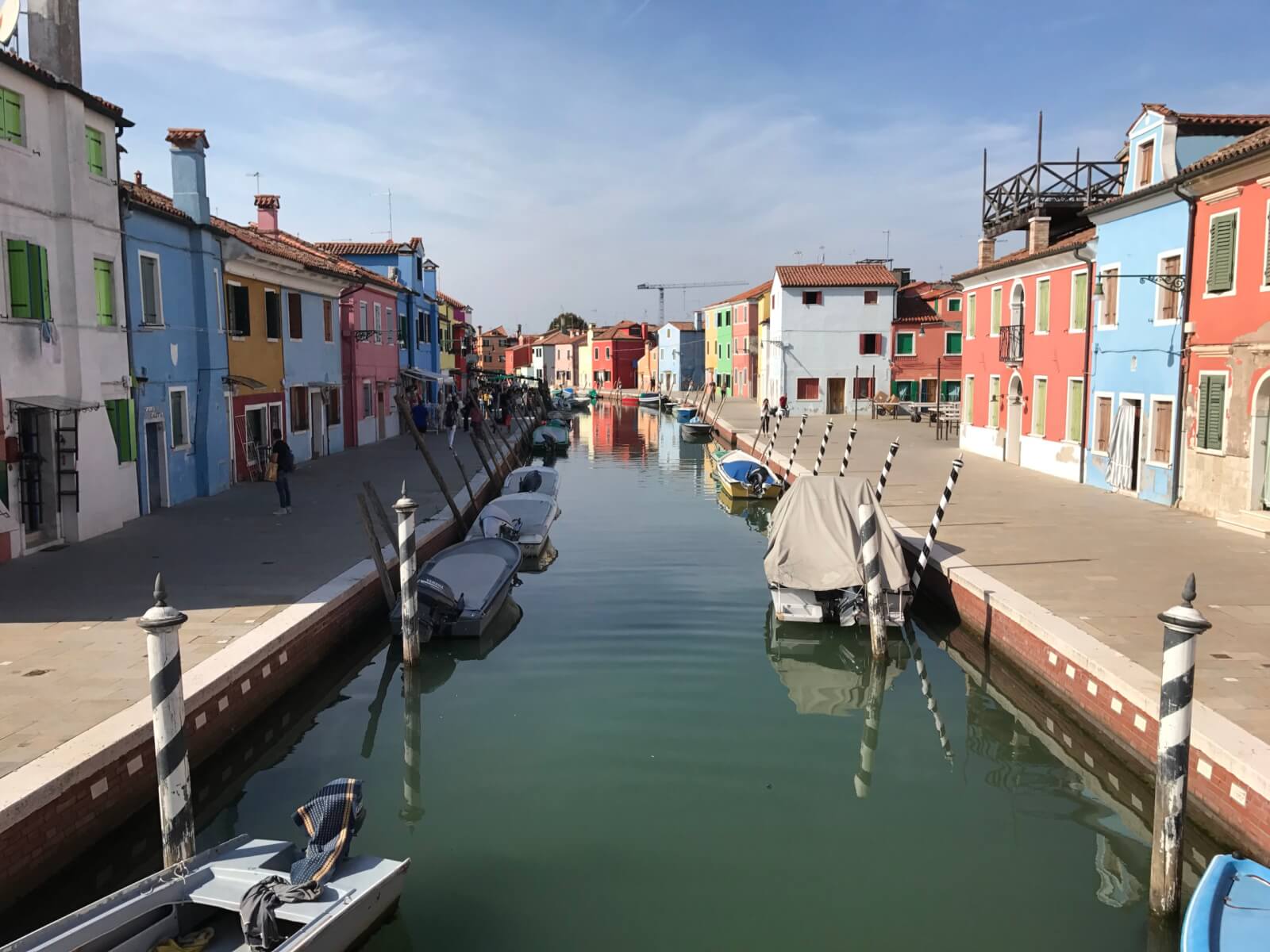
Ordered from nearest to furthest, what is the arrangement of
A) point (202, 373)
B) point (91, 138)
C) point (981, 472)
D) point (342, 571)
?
1. point (342, 571)
2. point (91, 138)
3. point (202, 373)
4. point (981, 472)

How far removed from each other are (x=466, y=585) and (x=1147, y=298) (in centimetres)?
1473

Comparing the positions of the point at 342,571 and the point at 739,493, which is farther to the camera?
the point at 739,493

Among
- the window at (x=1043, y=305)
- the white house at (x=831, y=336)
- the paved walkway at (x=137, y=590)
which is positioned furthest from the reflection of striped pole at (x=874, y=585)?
the white house at (x=831, y=336)

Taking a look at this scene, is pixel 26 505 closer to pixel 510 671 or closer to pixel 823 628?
pixel 510 671

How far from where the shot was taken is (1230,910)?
213 inches

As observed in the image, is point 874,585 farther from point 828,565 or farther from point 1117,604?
point 1117,604

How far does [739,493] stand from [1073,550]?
1161 centimetres

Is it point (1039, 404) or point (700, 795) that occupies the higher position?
point (1039, 404)

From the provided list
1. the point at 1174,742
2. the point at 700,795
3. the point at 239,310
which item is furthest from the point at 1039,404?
the point at 1174,742

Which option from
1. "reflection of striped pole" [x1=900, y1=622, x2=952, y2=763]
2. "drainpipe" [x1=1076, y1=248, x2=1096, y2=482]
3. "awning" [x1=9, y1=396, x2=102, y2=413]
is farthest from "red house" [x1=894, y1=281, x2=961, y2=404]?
"awning" [x1=9, y1=396, x2=102, y2=413]

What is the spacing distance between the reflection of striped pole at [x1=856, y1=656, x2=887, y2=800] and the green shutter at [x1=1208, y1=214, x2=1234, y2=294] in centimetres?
1005

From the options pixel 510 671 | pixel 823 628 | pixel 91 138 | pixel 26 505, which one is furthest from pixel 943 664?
pixel 91 138

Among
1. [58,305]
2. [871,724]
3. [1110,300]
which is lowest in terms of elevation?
[871,724]

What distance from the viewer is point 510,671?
11.8 m
